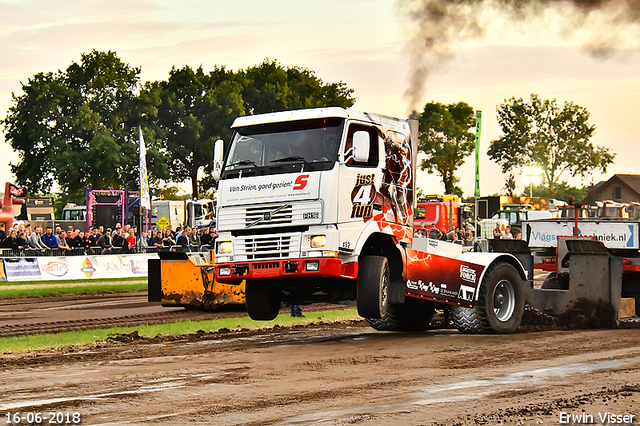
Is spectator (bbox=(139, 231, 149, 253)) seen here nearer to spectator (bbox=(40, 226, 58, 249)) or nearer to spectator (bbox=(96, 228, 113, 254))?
spectator (bbox=(96, 228, 113, 254))

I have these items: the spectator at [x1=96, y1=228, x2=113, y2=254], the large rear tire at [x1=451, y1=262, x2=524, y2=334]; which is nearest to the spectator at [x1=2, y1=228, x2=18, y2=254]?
the spectator at [x1=96, y1=228, x2=113, y2=254]

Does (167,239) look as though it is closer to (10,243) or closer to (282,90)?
(10,243)

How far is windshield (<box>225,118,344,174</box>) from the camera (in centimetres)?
1219

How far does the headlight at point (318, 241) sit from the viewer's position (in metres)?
12.0

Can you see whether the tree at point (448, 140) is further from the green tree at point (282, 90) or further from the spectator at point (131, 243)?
the spectator at point (131, 243)

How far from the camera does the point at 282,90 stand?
68.3m

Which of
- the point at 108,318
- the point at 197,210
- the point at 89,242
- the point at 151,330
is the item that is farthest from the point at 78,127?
the point at 151,330

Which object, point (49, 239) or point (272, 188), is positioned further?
point (49, 239)

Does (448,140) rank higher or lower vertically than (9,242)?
higher

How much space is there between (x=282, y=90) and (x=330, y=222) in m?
57.2

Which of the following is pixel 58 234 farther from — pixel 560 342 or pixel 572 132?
pixel 572 132

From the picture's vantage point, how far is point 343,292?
12.9 meters

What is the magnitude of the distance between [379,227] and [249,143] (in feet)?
7.18
